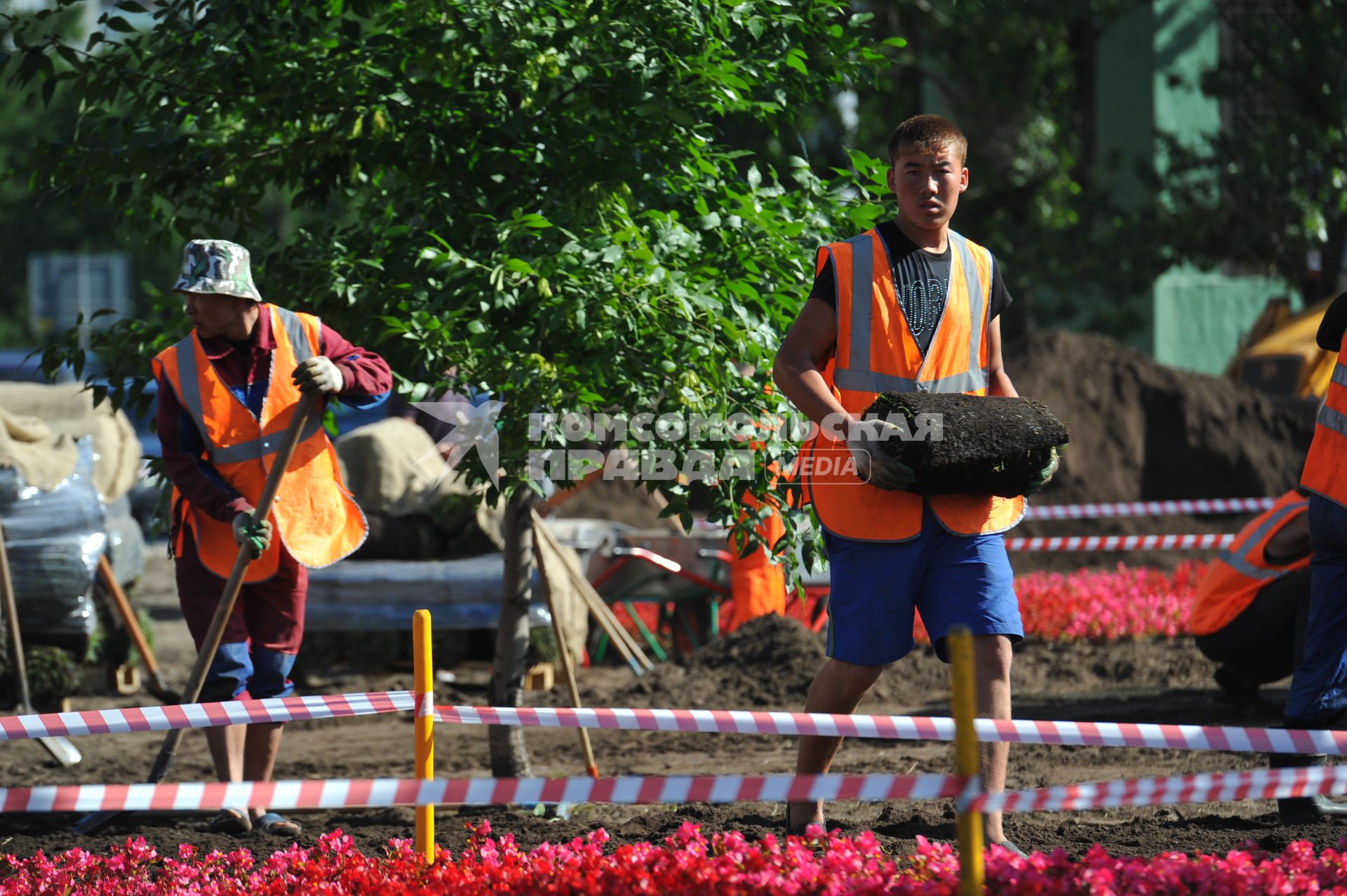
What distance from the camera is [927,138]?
394 centimetres

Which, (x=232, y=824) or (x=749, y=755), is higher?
(x=232, y=824)

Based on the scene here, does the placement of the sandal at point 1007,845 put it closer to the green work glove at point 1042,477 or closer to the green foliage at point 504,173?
the green work glove at point 1042,477

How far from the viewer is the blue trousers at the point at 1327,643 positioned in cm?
437

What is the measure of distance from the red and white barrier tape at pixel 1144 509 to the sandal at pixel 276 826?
599 centimetres

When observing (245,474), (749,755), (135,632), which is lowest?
(749,755)

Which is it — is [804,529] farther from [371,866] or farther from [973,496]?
[371,866]

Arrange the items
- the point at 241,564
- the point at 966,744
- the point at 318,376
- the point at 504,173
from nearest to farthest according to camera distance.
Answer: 1. the point at 966,744
2. the point at 318,376
3. the point at 241,564
4. the point at 504,173

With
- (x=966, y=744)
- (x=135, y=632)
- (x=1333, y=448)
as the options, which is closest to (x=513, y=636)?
(x=1333, y=448)

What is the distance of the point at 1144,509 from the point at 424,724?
25.7 feet

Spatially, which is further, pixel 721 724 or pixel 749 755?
pixel 749 755

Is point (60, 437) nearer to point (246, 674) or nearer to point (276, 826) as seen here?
point (246, 674)

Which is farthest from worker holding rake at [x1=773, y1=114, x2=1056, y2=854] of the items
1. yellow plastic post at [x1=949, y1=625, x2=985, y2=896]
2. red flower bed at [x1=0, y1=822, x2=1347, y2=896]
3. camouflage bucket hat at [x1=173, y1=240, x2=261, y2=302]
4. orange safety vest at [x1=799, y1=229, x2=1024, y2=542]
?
camouflage bucket hat at [x1=173, y1=240, x2=261, y2=302]

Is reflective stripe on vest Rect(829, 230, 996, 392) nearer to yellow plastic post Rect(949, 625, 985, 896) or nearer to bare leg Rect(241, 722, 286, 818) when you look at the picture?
yellow plastic post Rect(949, 625, 985, 896)

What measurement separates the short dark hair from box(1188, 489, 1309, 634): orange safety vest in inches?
107
